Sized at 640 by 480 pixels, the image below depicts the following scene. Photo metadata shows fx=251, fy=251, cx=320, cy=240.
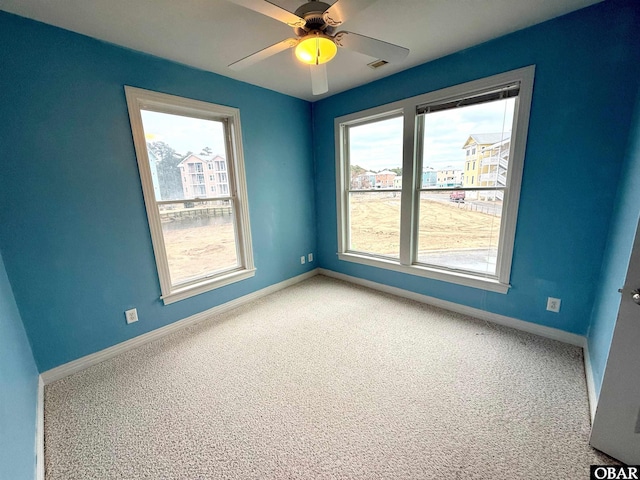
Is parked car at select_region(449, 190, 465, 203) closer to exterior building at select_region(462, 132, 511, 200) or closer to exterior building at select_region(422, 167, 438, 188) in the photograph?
exterior building at select_region(462, 132, 511, 200)

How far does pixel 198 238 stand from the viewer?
2.68 m

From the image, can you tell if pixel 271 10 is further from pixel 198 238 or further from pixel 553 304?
pixel 553 304

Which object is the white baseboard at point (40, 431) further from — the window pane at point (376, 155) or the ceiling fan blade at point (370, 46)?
the window pane at point (376, 155)

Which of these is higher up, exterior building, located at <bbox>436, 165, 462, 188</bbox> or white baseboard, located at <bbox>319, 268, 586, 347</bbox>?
exterior building, located at <bbox>436, 165, 462, 188</bbox>

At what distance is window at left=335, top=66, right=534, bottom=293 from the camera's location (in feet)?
7.11

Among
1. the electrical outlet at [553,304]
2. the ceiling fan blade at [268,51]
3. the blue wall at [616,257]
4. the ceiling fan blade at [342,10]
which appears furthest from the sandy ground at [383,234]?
the ceiling fan blade at [342,10]

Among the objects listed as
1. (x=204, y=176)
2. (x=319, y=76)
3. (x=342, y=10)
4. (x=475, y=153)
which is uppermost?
(x=342, y=10)

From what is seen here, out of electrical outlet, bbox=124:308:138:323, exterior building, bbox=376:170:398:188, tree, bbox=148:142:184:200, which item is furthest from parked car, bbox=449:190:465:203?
electrical outlet, bbox=124:308:138:323

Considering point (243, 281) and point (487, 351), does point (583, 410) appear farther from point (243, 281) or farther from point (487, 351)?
point (243, 281)

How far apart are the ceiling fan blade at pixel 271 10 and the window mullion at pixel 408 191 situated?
1.65m

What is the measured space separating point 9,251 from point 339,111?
10.7 feet

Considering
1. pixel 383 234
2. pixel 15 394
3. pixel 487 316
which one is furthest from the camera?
pixel 383 234

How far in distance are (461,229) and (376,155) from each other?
4.24 ft

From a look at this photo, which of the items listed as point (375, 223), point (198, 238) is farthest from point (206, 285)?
point (375, 223)
